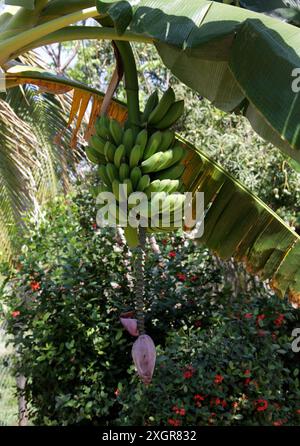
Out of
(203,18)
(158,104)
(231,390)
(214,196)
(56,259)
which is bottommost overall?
(231,390)

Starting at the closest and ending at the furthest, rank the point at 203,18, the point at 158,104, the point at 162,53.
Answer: the point at 203,18
the point at 162,53
the point at 158,104

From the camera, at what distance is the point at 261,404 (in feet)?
11.1

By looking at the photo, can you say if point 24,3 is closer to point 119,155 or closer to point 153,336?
point 119,155

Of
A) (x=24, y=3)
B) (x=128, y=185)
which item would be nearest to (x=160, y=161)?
(x=128, y=185)

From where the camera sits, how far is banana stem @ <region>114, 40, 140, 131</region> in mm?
1788

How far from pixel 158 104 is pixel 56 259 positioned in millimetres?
2222

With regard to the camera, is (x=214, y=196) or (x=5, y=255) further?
(x=5, y=255)

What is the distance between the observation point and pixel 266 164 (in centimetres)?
505

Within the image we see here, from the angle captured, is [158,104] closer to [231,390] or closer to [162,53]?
[162,53]

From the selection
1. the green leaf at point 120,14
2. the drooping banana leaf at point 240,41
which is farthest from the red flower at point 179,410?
the green leaf at point 120,14

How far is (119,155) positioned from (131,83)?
21 centimetres

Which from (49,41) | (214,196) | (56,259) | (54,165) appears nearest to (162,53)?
(49,41)

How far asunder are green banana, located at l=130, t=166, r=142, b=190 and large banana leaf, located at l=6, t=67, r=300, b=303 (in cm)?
76

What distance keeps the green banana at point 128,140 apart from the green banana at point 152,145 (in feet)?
0.16
